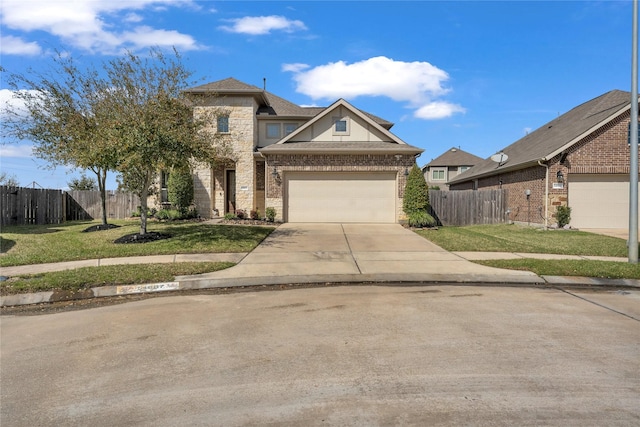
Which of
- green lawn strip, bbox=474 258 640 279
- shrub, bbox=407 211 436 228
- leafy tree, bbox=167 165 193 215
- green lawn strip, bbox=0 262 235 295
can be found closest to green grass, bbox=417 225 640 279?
green lawn strip, bbox=474 258 640 279

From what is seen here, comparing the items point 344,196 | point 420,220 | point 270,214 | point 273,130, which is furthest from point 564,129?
point 270,214

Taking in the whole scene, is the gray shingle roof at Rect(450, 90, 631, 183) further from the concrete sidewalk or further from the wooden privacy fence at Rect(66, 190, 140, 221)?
the wooden privacy fence at Rect(66, 190, 140, 221)

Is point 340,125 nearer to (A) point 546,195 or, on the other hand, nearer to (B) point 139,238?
(A) point 546,195

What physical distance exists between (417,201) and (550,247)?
589 cm

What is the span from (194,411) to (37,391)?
1575 mm

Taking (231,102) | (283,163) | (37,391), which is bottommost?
(37,391)

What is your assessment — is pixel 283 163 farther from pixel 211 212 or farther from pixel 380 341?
pixel 380 341

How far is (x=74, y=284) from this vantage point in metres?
7.36

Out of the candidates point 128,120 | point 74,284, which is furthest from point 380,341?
point 128,120

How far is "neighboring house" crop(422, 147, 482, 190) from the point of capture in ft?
160

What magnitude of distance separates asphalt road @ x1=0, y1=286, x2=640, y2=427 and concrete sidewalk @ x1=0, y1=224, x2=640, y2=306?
1373 mm

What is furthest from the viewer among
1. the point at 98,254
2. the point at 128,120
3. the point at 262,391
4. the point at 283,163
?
the point at 283,163

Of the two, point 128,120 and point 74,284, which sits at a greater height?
point 128,120

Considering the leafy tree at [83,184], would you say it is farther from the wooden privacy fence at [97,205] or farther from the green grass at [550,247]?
the green grass at [550,247]
